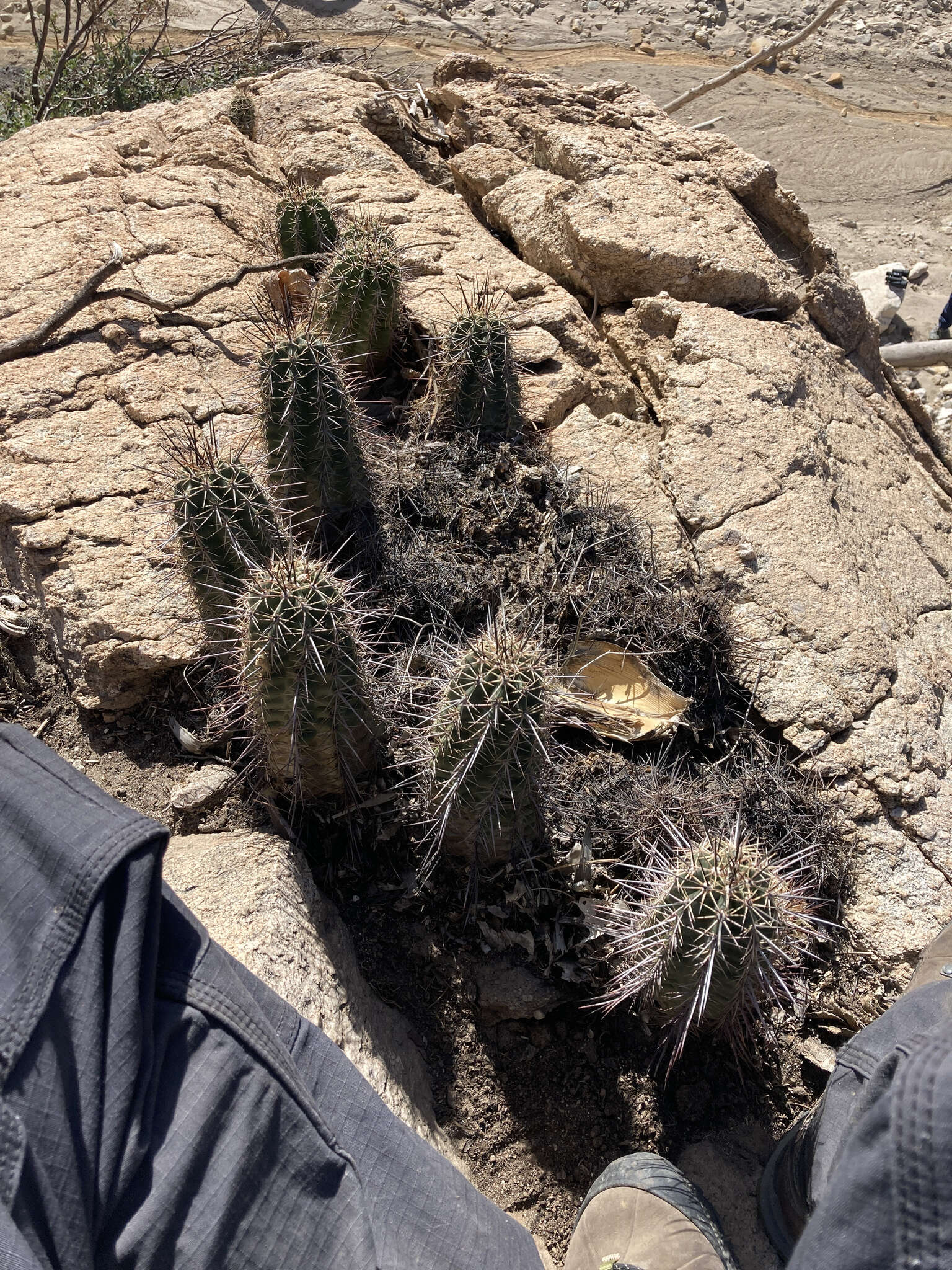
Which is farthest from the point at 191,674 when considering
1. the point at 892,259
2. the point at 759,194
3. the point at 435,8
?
the point at 435,8

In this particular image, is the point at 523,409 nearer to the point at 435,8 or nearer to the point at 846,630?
the point at 846,630

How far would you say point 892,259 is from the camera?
8.21 meters

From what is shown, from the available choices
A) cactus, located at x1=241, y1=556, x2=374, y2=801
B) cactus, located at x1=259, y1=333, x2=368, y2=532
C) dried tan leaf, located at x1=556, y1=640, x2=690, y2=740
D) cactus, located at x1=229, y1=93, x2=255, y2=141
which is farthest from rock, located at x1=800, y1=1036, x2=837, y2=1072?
cactus, located at x1=229, y1=93, x2=255, y2=141

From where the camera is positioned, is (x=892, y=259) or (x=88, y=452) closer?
(x=88, y=452)

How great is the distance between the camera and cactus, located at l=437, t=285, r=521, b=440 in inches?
119

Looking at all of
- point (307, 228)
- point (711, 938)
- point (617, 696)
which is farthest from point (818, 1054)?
point (307, 228)

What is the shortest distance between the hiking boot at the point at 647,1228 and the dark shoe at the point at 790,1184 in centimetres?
14

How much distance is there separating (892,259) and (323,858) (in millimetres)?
8296

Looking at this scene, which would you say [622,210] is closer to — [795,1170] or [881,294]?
[795,1170]

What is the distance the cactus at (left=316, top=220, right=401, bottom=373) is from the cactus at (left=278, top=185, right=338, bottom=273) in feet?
0.84

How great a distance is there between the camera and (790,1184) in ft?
6.99

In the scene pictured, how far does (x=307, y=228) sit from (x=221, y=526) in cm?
188

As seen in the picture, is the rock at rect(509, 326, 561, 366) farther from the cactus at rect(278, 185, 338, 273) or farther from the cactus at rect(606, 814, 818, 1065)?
the cactus at rect(606, 814, 818, 1065)

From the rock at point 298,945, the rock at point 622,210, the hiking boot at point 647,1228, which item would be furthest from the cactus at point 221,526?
the rock at point 622,210
